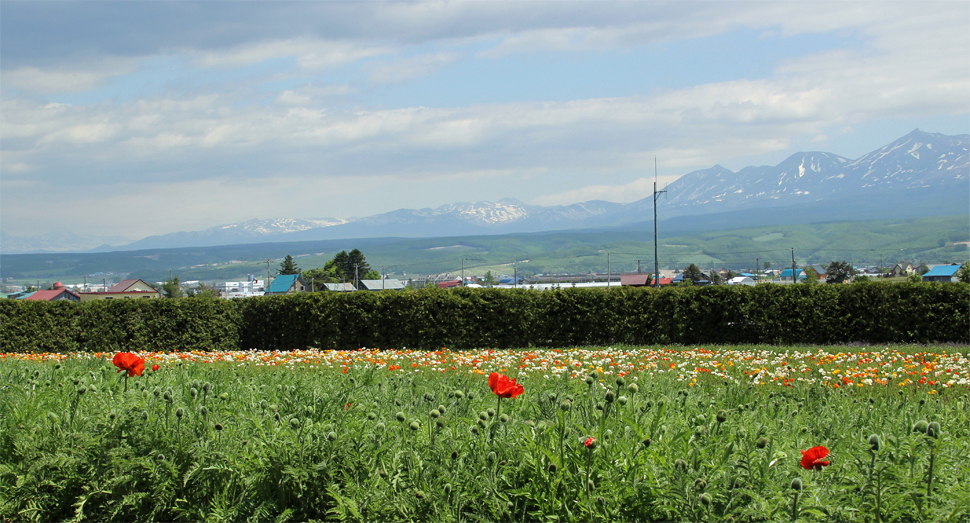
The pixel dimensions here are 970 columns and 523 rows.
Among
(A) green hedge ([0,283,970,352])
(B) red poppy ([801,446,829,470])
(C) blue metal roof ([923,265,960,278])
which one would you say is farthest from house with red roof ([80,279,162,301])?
(C) blue metal roof ([923,265,960,278])

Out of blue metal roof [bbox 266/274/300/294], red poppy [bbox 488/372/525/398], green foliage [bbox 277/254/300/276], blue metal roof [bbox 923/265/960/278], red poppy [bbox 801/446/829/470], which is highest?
red poppy [bbox 488/372/525/398]

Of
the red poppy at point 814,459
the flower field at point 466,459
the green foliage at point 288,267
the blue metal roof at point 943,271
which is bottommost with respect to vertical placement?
the blue metal roof at point 943,271

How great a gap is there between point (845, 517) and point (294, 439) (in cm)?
284

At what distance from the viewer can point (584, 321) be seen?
1462 cm

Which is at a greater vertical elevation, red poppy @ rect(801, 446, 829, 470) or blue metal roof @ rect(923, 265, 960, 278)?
red poppy @ rect(801, 446, 829, 470)

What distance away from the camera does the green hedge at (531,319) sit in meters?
13.9

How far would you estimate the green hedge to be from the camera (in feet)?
45.7

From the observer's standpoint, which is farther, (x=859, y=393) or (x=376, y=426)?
(x=859, y=393)

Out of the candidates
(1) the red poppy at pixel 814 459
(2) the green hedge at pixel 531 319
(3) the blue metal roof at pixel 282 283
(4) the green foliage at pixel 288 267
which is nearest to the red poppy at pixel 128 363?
(1) the red poppy at pixel 814 459

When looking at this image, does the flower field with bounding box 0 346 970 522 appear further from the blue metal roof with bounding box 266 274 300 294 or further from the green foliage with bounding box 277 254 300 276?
A: the green foliage with bounding box 277 254 300 276

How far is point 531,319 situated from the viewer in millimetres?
14586

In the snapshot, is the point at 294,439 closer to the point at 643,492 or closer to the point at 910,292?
the point at 643,492

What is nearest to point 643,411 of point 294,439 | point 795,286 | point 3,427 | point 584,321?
point 294,439

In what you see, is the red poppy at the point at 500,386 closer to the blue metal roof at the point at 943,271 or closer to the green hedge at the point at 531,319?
the green hedge at the point at 531,319
